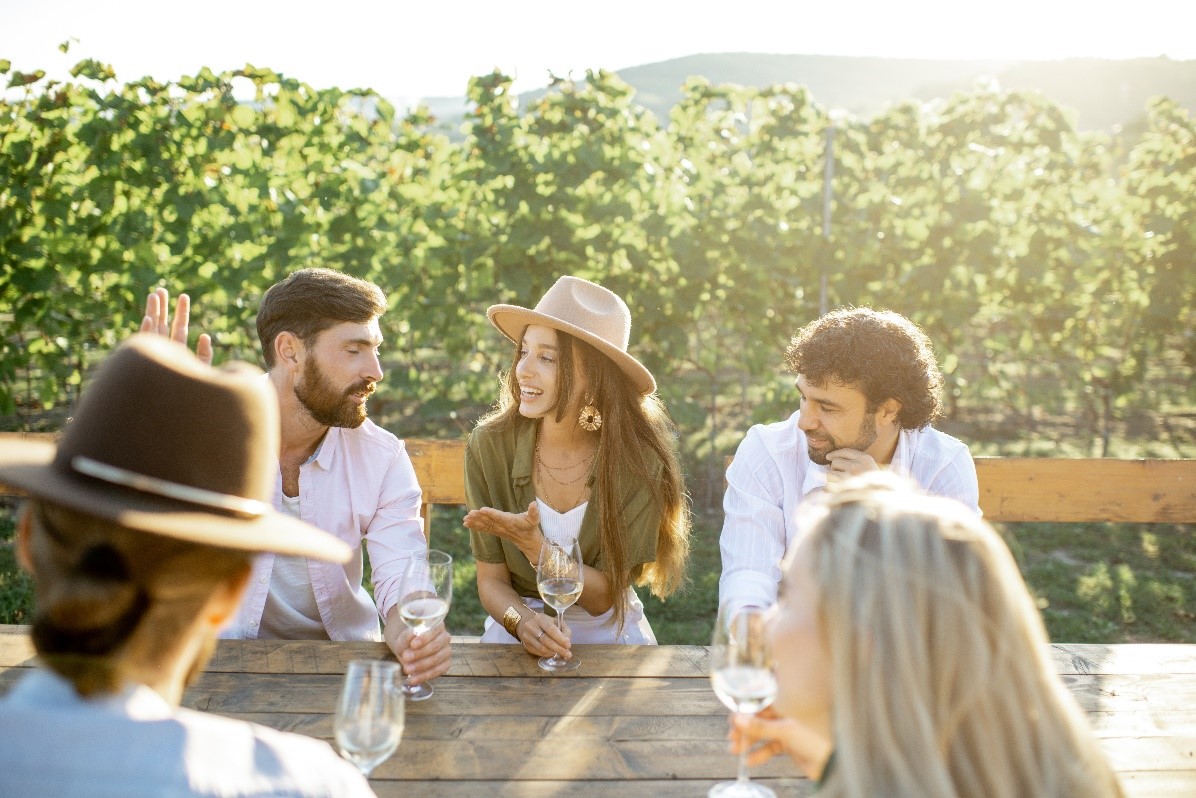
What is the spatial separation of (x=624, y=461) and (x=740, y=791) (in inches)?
59.2

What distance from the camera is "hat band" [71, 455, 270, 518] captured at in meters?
1.14

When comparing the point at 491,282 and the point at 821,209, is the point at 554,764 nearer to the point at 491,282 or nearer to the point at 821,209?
the point at 491,282

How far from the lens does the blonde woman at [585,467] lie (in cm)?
319

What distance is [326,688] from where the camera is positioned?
2.27m

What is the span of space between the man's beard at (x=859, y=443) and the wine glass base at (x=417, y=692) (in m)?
1.43

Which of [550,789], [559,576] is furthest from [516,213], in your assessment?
[550,789]

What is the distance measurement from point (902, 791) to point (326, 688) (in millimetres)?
1475

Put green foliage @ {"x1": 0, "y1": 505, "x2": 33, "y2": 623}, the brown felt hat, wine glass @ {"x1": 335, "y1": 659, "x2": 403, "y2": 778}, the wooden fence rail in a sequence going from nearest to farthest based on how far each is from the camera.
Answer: the brown felt hat
wine glass @ {"x1": 335, "y1": 659, "x2": 403, "y2": 778}
the wooden fence rail
green foliage @ {"x1": 0, "y1": 505, "x2": 33, "y2": 623}

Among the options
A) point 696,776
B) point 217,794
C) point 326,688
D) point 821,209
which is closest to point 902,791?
point 217,794

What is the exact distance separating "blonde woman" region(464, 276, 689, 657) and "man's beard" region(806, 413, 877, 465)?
0.45m

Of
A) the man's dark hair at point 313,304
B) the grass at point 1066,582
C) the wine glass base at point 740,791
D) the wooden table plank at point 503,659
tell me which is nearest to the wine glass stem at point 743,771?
the wine glass base at point 740,791

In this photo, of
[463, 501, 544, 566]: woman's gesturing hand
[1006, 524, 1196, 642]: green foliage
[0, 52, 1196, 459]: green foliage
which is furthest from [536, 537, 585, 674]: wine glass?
[1006, 524, 1196, 642]: green foliage

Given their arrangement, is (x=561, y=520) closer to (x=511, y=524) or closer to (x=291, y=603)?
(x=511, y=524)

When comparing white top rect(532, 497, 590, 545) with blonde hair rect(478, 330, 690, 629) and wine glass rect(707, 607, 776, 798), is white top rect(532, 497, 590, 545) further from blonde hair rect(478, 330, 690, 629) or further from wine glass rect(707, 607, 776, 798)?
wine glass rect(707, 607, 776, 798)
